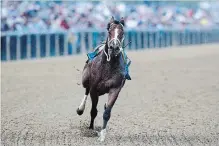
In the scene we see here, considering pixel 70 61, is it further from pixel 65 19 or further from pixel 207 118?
pixel 207 118

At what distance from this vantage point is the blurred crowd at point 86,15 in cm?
1866

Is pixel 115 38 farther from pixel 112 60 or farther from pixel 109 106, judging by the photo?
pixel 109 106

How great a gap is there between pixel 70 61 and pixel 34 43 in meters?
1.43

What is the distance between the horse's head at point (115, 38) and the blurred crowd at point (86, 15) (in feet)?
36.9

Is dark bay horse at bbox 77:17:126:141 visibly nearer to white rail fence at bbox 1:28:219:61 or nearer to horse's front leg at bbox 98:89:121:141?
horse's front leg at bbox 98:89:121:141

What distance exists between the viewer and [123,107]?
10359 millimetres

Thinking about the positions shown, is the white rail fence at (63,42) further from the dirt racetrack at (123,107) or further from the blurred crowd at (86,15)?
the dirt racetrack at (123,107)

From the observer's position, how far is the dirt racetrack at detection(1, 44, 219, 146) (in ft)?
24.8

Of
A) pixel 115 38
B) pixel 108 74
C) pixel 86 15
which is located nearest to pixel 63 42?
pixel 86 15

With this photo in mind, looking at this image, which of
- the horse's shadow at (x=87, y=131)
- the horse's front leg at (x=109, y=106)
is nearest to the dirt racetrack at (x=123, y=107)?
the horse's shadow at (x=87, y=131)

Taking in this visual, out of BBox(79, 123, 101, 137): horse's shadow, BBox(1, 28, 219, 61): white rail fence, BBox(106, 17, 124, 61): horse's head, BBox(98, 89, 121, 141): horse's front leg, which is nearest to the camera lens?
BBox(106, 17, 124, 61): horse's head

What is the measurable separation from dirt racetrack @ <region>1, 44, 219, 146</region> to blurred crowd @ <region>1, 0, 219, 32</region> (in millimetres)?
1357

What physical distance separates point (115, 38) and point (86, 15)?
14157 mm

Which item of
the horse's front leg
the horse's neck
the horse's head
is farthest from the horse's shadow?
the horse's head
